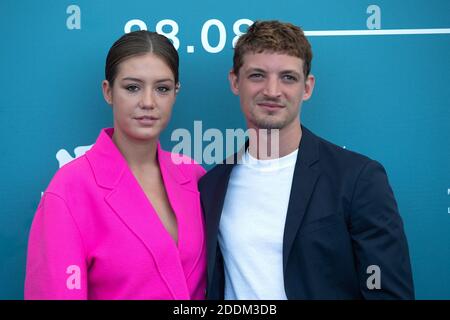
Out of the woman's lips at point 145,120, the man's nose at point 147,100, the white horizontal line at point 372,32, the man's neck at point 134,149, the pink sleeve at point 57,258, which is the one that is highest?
the white horizontal line at point 372,32

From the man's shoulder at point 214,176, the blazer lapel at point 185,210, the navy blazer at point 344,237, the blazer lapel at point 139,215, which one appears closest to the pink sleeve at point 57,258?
the blazer lapel at point 139,215

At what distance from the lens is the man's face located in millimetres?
1861

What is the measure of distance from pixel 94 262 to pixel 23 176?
779 millimetres

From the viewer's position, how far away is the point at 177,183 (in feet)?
6.31

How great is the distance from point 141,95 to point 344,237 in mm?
813

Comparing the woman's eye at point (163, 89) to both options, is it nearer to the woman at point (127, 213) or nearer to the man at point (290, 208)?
the woman at point (127, 213)

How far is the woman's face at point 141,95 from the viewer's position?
1.79 meters

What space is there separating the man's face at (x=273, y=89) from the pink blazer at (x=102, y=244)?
0.48 meters

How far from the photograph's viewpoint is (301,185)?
178 cm

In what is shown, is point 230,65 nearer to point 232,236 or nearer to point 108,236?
point 232,236

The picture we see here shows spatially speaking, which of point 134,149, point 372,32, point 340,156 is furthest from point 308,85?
point 134,149

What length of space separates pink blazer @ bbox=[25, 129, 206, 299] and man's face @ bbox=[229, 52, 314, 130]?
0.48m

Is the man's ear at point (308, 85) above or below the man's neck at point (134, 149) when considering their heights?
above
